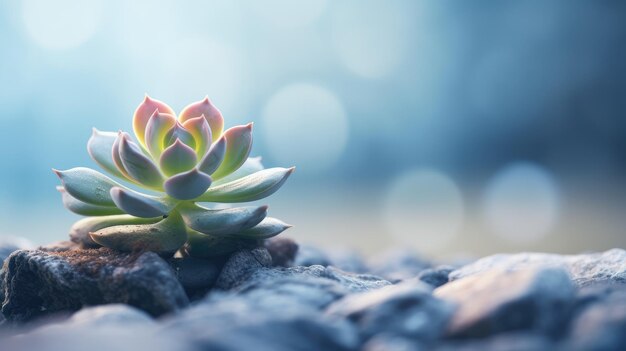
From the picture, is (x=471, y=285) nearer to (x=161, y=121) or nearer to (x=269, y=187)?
(x=269, y=187)

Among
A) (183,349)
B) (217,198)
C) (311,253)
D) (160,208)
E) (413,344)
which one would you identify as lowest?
(183,349)

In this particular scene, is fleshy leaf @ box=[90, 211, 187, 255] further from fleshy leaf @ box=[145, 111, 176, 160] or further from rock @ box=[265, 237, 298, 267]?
rock @ box=[265, 237, 298, 267]

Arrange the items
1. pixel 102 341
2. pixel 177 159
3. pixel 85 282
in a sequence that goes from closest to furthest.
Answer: pixel 102 341 < pixel 85 282 < pixel 177 159

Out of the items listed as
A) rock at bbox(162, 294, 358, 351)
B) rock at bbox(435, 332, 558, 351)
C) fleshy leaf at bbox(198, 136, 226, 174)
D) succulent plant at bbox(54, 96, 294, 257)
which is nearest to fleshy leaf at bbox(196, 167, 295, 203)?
succulent plant at bbox(54, 96, 294, 257)

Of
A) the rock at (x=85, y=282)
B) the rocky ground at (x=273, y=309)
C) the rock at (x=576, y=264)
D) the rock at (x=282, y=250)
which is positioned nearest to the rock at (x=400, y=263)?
the rock at (x=576, y=264)

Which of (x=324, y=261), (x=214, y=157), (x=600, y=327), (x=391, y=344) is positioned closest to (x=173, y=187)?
(x=214, y=157)

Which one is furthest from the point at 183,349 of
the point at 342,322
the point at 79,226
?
the point at 79,226

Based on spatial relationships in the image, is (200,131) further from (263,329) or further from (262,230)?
(263,329)
